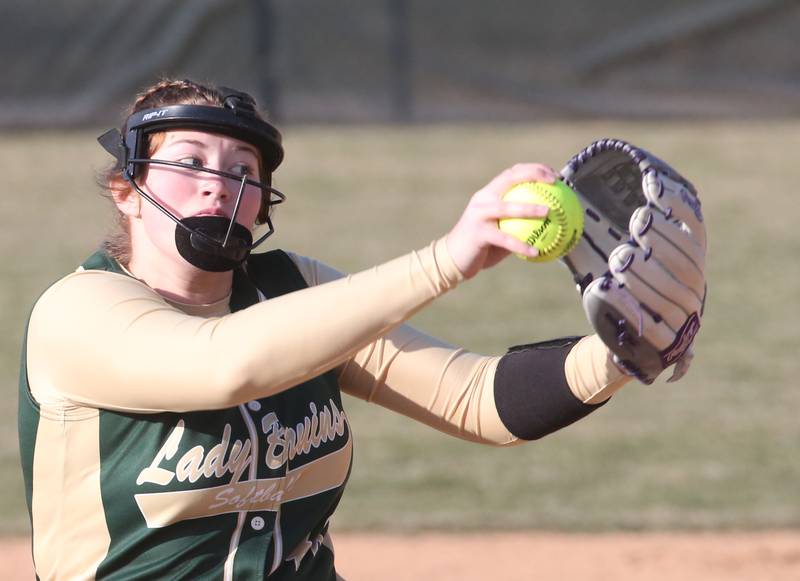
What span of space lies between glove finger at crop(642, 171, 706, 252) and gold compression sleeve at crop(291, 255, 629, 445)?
0.58 m

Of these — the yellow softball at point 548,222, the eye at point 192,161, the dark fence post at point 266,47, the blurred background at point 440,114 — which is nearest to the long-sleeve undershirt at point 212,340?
the yellow softball at point 548,222

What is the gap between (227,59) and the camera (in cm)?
1266

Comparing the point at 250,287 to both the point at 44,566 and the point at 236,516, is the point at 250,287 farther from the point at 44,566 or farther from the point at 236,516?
the point at 44,566

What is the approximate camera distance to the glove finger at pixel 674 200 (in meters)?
2.11

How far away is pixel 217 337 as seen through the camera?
1.96 metres

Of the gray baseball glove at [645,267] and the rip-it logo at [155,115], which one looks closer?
the gray baseball glove at [645,267]

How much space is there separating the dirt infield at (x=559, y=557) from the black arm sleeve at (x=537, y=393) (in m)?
2.17

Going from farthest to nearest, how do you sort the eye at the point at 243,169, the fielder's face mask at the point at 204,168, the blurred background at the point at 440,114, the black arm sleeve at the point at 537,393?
the blurred background at the point at 440,114 < the black arm sleeve at the point at 537,393 < the eye at the point at 243,169 < the fielder's face mask at the point at 204,168

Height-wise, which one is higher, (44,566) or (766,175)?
(44,566)

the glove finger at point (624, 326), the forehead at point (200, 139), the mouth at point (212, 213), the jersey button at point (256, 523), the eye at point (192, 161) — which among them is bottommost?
the jersey button at point (256, 523)

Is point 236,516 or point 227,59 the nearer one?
point 236,516

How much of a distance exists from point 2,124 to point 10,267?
4.38 meters

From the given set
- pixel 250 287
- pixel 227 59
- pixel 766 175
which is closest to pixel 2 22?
pixel 227 59

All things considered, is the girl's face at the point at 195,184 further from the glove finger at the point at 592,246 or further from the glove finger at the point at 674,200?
the glove finger at the point at 674,200
